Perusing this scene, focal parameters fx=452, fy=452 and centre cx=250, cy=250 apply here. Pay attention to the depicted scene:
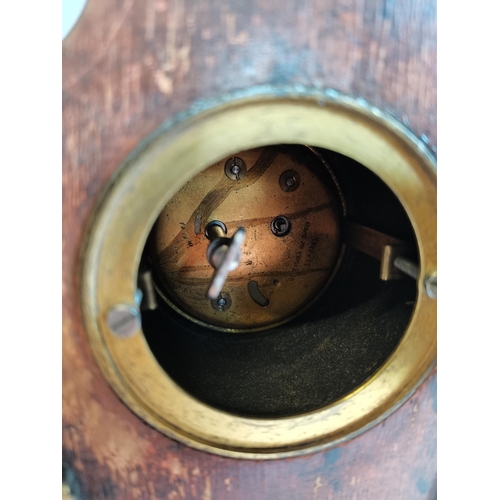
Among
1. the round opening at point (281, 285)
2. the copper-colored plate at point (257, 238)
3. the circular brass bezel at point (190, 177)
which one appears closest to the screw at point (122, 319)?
the circular brass bezel at point (190, 177)

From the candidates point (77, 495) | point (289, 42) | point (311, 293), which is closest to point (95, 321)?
point (77, 495)

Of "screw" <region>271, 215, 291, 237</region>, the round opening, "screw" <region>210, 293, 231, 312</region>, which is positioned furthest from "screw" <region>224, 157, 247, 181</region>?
"screw" <region>210, 293, 231, 312</region>

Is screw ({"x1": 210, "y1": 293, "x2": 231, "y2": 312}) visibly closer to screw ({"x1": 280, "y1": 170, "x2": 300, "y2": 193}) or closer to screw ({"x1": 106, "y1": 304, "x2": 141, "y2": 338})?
screw ({"x1": 280, "y1": 170, "x2": 300, "y2": 193})

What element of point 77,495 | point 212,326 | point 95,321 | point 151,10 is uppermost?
point 151,10

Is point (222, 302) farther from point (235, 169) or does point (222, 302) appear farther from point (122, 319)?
point (122, 319)

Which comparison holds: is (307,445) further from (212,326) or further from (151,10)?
(151,10)

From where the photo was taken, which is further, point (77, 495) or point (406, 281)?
point (406, 281)

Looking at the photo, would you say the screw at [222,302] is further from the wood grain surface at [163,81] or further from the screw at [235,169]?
the wood grain surface at [163,81]

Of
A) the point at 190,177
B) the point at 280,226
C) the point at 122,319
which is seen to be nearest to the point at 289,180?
the point at 280,226

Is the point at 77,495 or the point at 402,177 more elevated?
the point at 402,177
